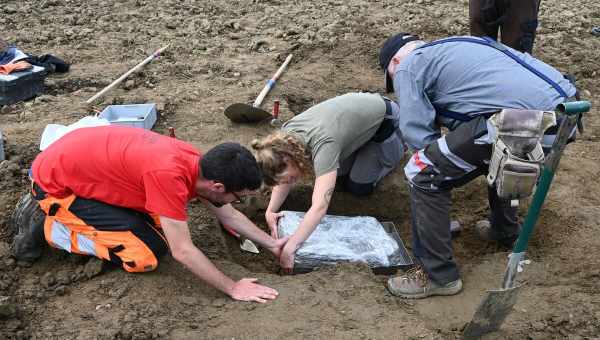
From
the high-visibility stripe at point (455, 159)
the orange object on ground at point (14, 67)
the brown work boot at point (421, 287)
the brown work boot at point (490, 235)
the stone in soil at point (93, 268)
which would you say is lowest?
the brown work boot at point (490, 235)

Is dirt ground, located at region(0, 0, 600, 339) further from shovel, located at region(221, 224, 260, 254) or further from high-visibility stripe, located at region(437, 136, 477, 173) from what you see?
high-visibility stripe, located at region(437, 136, 477, 173)

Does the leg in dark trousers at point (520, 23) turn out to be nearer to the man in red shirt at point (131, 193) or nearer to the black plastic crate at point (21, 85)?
the man in red shirt at point (131, 193)

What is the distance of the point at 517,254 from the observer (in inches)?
95.0

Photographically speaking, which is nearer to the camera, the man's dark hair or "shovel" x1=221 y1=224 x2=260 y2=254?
the man's dark hair

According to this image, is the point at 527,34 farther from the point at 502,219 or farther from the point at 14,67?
the point at 14,67

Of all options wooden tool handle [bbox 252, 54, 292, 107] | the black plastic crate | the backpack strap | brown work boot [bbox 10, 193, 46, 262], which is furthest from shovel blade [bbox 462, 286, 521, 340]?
the black plastic crate

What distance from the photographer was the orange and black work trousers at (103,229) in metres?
2.84

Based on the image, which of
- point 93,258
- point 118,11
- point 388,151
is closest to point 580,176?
point 388,151

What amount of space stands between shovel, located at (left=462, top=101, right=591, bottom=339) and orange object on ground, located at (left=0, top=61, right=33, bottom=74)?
4.50 m

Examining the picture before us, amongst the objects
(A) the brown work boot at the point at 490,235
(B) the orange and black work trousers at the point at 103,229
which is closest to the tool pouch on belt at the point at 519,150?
(A) the brown work boot at the point at 490,235

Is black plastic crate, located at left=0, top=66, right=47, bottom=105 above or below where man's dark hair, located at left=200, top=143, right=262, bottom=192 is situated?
below

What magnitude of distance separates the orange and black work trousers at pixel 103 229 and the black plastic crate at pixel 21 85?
2.56 m

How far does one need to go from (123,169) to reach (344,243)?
149 cm

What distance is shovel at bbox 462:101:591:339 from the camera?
2.13 meters
